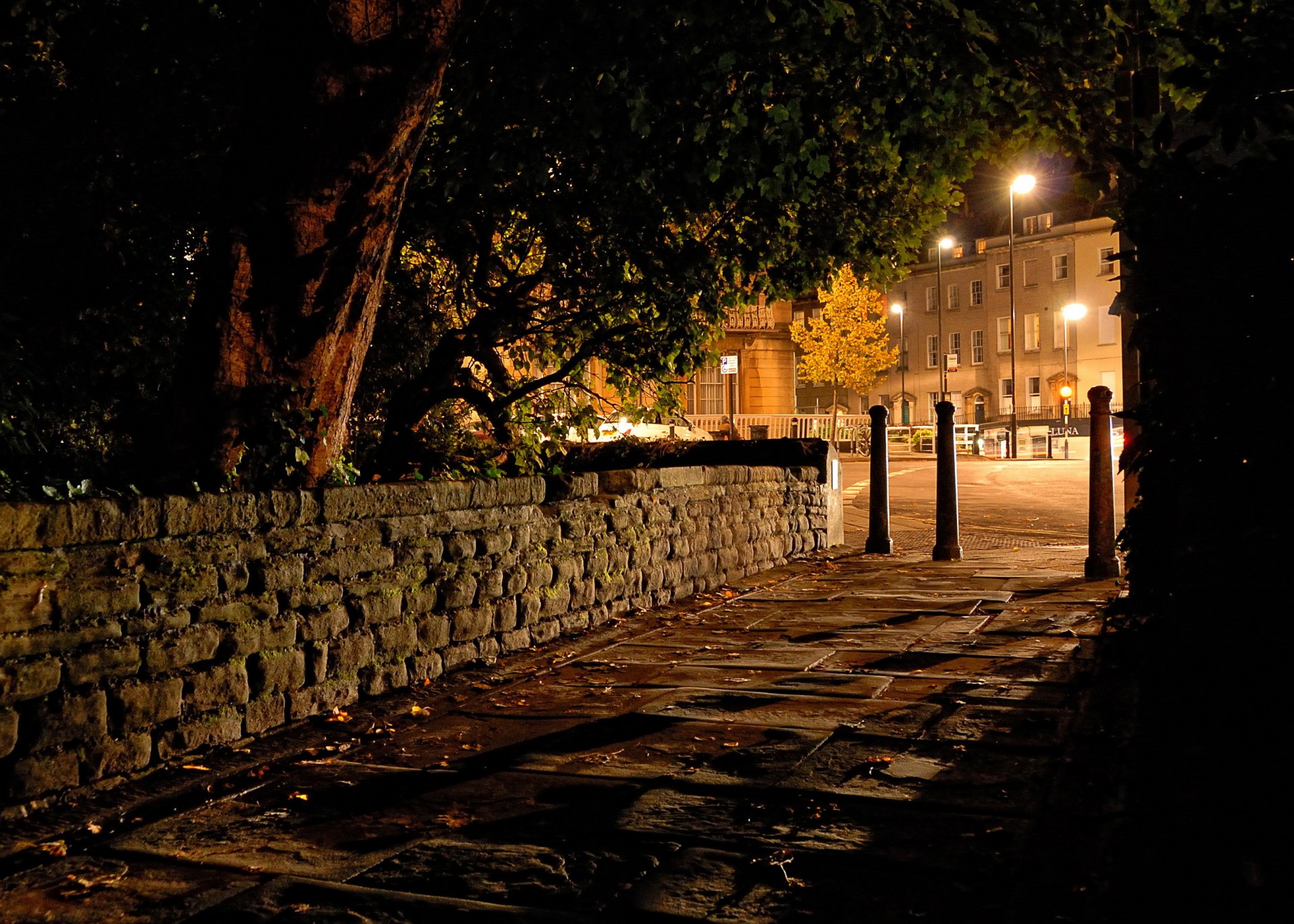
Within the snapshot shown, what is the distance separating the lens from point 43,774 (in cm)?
367

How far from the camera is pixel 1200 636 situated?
→ 3.36 meters

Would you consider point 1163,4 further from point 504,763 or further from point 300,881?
point 300,881

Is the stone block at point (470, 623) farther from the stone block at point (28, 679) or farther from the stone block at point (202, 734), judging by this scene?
the stone block at point (28, 679)

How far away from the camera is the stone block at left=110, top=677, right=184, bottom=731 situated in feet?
13.0

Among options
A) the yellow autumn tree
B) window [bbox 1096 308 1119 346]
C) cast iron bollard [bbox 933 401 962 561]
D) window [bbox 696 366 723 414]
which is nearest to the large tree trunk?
cast iron bollard [bbox 933 401 962 561]

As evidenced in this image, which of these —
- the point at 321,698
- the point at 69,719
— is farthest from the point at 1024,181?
the point at 69,719

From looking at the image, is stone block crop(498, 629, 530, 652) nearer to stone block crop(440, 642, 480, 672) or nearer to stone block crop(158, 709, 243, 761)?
stone block crop(440, 642, 480, 672)

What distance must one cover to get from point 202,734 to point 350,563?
1.11 meters

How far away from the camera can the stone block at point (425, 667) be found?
5582 mm

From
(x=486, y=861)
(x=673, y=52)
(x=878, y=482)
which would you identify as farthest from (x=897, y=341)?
(x=486, y=861)

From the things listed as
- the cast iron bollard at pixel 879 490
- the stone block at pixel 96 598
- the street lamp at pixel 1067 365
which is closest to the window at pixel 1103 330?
the street lamp at pixel 1067 365

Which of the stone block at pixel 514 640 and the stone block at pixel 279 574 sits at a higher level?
the stone block at pixel 279 574

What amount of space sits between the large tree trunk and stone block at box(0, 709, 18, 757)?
1.81 m

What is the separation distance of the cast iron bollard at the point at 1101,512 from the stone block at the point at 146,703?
6849 mm
